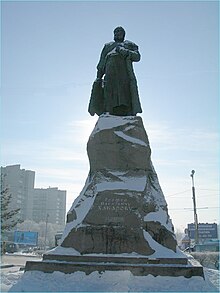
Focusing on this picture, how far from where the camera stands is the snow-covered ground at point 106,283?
220 inches

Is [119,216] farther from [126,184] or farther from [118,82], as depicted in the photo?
[118,82]

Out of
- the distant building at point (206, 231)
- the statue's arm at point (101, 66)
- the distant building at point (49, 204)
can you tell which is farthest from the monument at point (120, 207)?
the distant building at point (49, 204)

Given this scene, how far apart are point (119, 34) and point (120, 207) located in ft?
16.7

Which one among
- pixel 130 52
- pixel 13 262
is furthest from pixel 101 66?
pixel 13 262

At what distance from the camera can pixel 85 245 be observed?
23.3 ft

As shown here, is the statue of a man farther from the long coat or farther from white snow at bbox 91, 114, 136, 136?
white snow at bbox 91, 114, 136, 136

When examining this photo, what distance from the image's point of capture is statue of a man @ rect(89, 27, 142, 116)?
927 cm

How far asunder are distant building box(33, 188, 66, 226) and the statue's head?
77.2 metres

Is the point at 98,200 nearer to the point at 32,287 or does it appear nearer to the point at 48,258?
the point at 48,258

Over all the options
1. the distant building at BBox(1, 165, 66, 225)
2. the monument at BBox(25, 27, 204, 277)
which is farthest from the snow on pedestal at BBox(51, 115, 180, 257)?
the distant building at BBox(1, 165, 66, 225)

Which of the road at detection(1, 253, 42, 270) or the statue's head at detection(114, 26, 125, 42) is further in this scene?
the road at detection(1, 253, 42, 270)

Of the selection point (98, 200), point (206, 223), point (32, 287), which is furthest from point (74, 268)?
point (206, 223)

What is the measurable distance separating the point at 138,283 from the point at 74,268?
4.03 ft

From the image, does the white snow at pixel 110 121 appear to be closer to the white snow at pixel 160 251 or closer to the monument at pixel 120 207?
the monument at pixel 120 207
